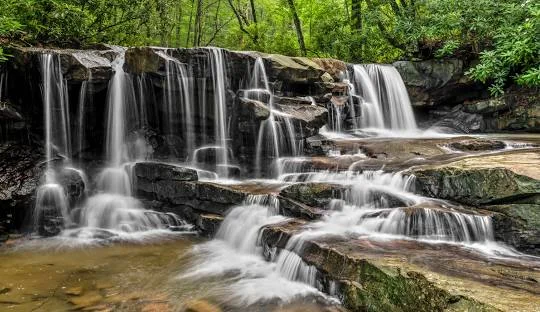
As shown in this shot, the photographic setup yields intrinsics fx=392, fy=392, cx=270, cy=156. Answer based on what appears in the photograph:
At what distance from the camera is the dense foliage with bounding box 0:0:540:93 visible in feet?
33.8

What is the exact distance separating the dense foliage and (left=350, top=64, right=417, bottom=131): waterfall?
1627mm

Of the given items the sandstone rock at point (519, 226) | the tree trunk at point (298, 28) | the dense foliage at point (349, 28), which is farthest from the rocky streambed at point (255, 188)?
the tree trunk at point (298, 28)

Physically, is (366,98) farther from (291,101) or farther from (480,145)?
(480,145)

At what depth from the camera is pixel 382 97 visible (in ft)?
47.1

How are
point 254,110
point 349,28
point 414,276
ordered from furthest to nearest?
point 349,28
point 254,110
point 414,276

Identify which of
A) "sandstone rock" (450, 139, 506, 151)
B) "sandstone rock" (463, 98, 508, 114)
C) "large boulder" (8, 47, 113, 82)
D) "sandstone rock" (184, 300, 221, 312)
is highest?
"large boulder" (8, 47, 113, 82)

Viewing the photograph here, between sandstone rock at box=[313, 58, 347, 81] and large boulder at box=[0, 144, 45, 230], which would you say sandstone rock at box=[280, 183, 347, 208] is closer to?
large boulder at box=[0, 144, 45, 230]

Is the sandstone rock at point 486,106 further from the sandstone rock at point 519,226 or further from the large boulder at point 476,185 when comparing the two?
the sandstone rock at point 519,226

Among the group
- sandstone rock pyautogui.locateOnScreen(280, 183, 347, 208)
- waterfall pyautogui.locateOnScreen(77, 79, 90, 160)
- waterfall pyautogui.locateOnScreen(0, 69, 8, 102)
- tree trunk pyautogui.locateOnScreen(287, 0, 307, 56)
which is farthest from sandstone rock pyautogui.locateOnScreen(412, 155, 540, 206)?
tree trunk pyautogui.locateOnScreen(287, 0, 307, 56)

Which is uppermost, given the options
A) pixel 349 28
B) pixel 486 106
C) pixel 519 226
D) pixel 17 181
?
pixel 349 28

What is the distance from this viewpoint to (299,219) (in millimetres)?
6867

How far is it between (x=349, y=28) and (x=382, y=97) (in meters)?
5.66

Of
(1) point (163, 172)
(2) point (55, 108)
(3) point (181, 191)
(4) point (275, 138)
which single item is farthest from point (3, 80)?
(4) point (275, 138)

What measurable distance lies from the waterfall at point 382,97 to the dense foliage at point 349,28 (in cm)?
163
